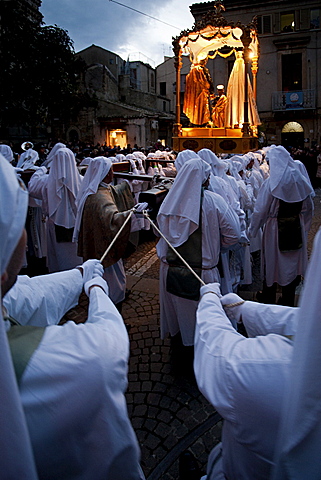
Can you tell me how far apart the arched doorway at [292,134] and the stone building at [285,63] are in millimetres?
159

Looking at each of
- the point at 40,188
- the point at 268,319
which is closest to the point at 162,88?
the point at 40,188

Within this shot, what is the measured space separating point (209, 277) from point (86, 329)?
7.63 feet

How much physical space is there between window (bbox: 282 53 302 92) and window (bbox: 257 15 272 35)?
7.04ft

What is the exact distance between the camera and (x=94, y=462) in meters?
1.31

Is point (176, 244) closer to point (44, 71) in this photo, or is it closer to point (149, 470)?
point (149, 470)

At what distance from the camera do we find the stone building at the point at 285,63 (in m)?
24.0

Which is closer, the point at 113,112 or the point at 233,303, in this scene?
the point at 233,303

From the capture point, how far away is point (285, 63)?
25.0 m

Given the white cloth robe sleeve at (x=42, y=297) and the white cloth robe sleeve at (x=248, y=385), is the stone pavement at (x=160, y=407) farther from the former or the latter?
the white cloth robe sleeve at (x=42, y=297)

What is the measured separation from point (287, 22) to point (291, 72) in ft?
10.9

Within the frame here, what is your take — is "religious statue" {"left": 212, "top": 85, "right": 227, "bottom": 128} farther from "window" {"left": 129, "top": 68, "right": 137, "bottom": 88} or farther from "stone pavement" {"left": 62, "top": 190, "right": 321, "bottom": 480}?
"window" {"left": 129, "top": 68, "right": 137, "bottom": 88}

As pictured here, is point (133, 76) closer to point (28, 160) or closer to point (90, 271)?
point (28, 160)

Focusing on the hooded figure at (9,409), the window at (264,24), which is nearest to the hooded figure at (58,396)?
the hooded figure at (9,409)

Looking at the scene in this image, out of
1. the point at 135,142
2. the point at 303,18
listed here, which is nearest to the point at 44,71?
the point at 135,142
